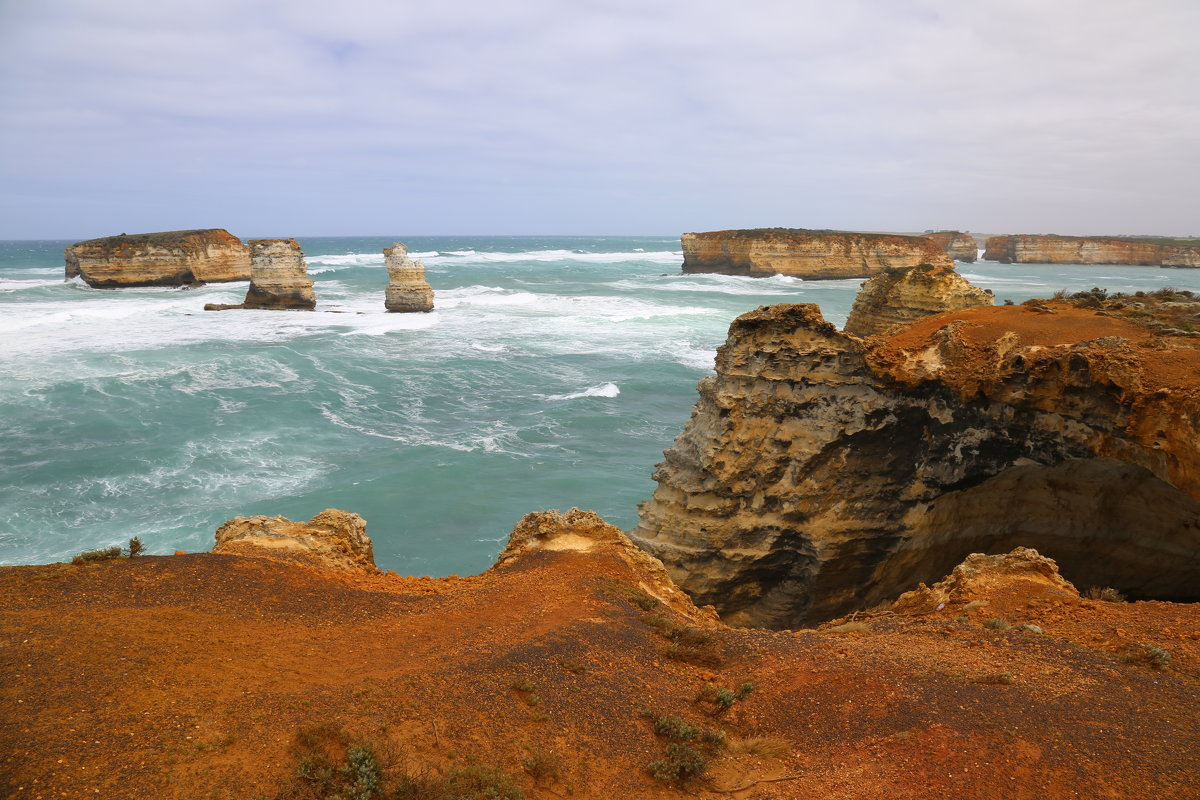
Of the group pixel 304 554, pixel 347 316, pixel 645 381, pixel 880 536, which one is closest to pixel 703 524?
pixel 880 536

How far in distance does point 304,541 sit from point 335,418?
1512 centimetres

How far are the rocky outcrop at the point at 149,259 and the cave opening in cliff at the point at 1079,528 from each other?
198 feet

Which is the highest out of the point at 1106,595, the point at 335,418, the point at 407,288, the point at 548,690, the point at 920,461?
the point at 407,288

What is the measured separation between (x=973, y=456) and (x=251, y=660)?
9.89 m

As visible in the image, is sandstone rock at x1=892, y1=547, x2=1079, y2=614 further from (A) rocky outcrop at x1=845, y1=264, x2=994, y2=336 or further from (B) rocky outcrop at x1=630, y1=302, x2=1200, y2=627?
(A) rocky outcrop at x1=845, y1=264, x2=994, y2=336

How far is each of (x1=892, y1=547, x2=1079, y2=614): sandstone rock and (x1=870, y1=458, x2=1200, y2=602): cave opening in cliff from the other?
5.55 feet

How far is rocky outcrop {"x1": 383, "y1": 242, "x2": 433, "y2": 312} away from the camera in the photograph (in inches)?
1779

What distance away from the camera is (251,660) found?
19.9ft

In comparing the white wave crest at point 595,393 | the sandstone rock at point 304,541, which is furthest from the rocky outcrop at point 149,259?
the sandstone rock at point 304,541

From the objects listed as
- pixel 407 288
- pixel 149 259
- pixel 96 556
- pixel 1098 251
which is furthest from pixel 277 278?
pixel 1098 251

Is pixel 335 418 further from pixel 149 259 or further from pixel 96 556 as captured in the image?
pixel 149 259

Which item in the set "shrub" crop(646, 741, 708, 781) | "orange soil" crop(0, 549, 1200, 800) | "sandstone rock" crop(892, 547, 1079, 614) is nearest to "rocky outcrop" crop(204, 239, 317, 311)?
"orange soil" crop(0, 549, 1200, 800)

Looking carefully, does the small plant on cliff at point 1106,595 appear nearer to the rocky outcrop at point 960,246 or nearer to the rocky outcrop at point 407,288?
the rocky outcrop at point 407,288

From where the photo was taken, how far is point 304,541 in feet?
30.2
